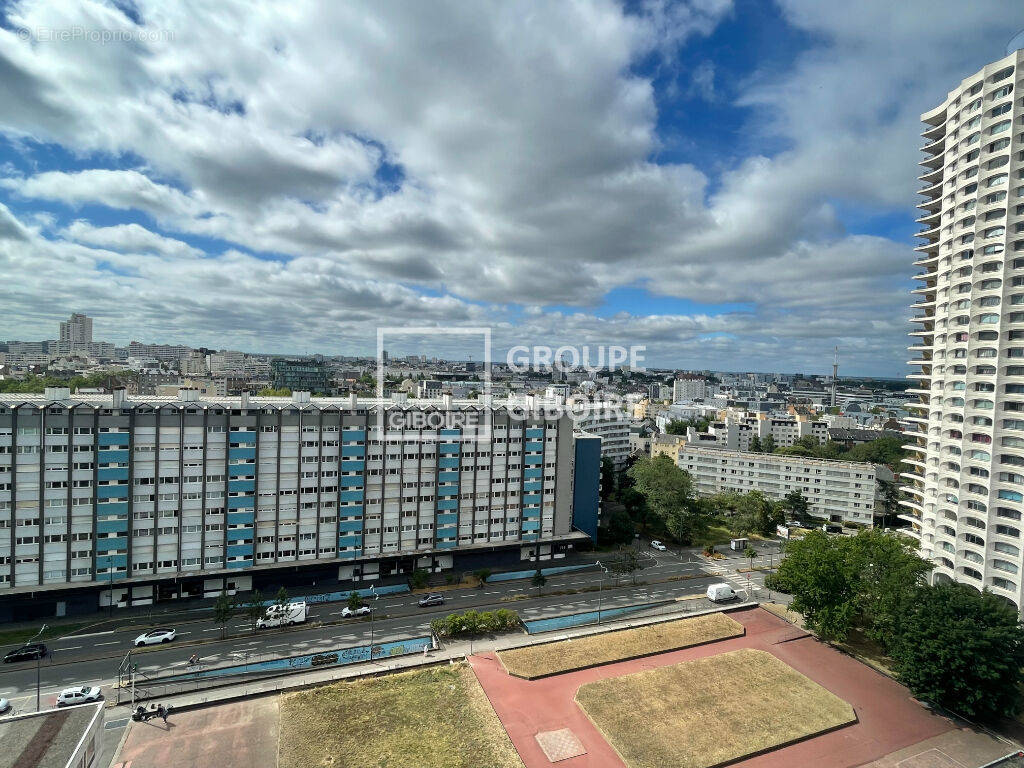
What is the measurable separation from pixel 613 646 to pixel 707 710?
8.48 metres

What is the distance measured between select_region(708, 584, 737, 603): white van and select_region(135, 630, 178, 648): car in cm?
4635

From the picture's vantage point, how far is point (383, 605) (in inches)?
1773

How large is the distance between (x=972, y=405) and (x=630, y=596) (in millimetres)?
34688

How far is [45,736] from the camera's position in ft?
75.8

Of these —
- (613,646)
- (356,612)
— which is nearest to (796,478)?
(613,646)

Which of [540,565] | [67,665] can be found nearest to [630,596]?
[540,565]

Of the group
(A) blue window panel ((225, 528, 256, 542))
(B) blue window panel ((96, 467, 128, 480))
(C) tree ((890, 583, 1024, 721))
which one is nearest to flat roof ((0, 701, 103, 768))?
(A) blue window panel ((225, 528, 256, 542))

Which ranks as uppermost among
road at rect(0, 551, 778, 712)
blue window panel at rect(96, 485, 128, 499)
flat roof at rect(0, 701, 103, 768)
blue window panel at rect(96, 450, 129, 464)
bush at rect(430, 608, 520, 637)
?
blue window panel at rect(96, 450, 129, 464)

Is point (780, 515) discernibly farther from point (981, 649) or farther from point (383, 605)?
point (383, 605)

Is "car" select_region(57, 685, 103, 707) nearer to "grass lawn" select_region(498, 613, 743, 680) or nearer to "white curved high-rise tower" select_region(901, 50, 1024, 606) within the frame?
"grass lawn" select_region(498, 613, 743, 680)

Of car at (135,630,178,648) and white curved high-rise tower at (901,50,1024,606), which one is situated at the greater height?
white curved high-rise tower at (901,50,1024,606)

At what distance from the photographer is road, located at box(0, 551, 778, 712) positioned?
34.0 meters

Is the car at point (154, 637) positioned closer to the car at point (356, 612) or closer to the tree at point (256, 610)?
the tree at point (256, 610)

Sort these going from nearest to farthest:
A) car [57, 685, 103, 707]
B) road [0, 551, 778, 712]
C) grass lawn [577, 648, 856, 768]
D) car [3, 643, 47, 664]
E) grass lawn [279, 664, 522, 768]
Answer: grass lawn [279, 664, 522, 768] → grass lawn [577, 648, 856, 768] → car [57, 685, 103, 707] → road [0, 551, 778, 712] → car [3, 643, 47, 664]
